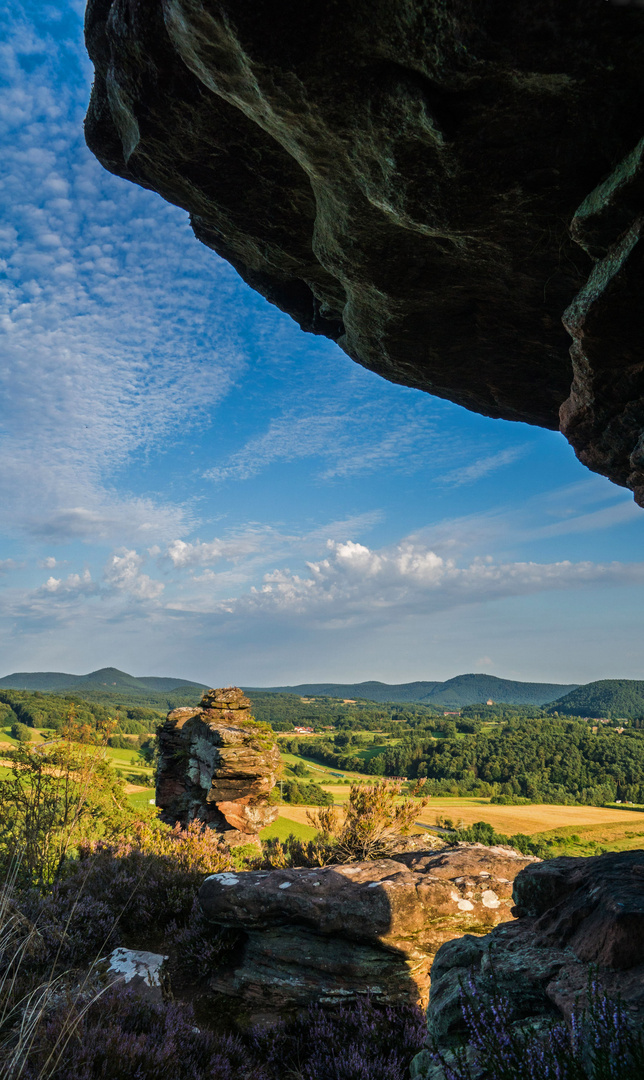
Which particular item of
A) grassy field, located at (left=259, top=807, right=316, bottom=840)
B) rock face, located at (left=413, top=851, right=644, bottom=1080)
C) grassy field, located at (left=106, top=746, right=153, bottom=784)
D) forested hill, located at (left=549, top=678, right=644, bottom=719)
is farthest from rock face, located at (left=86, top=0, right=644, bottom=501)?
forested hill, located at (left=549, top=678, right=644, bottom=719)

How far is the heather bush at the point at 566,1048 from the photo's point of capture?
8.60 feet

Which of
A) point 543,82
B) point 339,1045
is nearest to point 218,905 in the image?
point 339,1045

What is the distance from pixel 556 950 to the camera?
427cm

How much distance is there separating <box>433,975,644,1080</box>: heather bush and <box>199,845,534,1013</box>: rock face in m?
4.77

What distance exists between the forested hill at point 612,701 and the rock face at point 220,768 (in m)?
182

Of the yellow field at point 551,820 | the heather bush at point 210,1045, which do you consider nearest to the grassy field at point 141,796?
the yellow field at point 551,820

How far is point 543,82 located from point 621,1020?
6090 millimetres

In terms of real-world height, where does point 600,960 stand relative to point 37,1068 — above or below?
above

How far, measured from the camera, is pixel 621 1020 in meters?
2.88

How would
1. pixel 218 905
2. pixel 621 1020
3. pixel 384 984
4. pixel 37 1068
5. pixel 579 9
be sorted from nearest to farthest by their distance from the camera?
pixel 621 1020 < pixel 579 9 < pixel 37 1068 < pixel 384 984 < pixel 218 905

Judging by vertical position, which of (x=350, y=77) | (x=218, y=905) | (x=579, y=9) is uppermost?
(x=350, y=77)

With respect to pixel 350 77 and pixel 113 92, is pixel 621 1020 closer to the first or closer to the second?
pixel 350 77

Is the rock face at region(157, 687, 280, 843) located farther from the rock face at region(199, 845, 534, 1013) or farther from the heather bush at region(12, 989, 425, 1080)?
the heather bush at region(12, 989, 425, 1080)

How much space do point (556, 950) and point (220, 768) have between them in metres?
16.3
